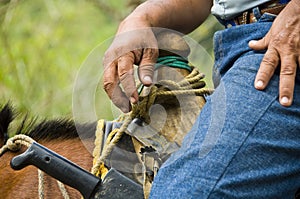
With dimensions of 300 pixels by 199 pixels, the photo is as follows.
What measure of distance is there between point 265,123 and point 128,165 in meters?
0.49

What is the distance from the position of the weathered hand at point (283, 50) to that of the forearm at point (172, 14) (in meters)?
0.48

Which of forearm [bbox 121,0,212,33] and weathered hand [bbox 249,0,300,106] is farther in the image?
forearm [bbox 121,0,212,33]

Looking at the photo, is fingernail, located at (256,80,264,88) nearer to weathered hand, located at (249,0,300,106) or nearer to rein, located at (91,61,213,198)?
weathered hand, located at (249,0,300,106)

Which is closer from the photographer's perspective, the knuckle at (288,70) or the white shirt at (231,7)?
the knuckle at (288,70)

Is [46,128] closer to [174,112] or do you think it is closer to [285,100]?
[174,112]

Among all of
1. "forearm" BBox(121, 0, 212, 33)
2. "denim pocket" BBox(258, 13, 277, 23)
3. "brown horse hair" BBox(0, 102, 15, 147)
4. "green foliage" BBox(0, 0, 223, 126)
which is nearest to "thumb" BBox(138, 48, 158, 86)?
"forearm" BBox(121, 0, 212, 33)

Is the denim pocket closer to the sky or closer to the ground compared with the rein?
closer to the sky

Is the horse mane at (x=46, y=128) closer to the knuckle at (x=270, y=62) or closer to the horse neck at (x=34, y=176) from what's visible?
the horse neck at (x=34, y=176)

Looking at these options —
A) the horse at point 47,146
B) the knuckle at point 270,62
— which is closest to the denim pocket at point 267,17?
the knuckle at point 270,62

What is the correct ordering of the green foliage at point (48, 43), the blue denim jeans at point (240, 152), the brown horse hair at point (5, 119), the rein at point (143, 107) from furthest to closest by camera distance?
the green foliage at point (48, 43), the brown horse hair at point (5, 119), the rein at point (143, 107), the blue denim jeans at point (240, 152)

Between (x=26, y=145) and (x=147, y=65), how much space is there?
492 mm

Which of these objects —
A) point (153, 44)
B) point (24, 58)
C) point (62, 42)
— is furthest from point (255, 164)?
point (62, 42)

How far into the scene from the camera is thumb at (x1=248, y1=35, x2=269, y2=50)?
6.48ft

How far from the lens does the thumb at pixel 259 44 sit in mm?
1975
